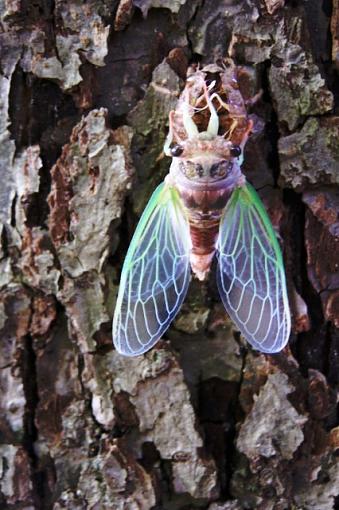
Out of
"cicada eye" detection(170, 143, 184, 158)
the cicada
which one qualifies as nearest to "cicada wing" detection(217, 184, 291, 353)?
the cicada

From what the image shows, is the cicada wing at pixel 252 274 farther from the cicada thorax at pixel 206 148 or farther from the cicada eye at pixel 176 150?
the cicada eye at pixel 176 150

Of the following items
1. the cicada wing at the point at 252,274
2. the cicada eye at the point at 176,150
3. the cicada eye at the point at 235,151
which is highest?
the cicada eye at the point at 176,150

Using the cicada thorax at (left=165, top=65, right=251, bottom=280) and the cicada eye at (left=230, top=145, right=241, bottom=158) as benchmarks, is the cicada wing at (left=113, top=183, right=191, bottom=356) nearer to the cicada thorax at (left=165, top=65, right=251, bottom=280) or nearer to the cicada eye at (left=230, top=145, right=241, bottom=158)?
the cicada thorax at (left=165, top=65, right=251, bottom=280)

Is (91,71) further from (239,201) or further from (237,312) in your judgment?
(237,312)

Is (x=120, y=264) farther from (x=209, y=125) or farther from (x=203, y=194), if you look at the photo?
(x=209, y=125)

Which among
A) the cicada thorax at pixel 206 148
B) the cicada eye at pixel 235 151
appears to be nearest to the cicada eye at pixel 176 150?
the cicada thorax at pixel 206 148

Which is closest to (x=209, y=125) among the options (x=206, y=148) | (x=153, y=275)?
(x=206, y=148)

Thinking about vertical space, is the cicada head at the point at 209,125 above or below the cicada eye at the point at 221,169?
above
